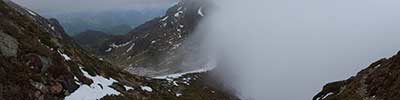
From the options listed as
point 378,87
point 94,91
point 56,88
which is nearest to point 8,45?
point 56,88

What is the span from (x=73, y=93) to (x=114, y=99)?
4.76 meters

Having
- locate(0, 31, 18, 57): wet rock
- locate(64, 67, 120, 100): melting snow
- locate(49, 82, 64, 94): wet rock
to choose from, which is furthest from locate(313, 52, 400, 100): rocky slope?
locate(0, 31, 18, 57): wet rock

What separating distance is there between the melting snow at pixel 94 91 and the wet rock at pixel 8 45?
6.16 m

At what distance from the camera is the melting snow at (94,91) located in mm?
43756

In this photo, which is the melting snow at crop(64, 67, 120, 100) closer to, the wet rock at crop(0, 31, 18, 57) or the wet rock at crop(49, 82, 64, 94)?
the wet rock at crop(49, 82, 64, 94)

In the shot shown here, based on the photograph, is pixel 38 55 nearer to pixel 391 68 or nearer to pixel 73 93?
pixel 73 93

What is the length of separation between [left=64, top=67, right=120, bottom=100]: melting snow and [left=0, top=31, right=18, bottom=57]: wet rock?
20.2 ft

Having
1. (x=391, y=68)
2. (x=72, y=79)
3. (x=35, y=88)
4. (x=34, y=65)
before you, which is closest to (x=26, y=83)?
(x=35, y=88)

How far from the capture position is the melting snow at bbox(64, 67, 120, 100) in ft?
144

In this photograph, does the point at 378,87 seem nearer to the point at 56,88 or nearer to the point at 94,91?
the point at 94,91

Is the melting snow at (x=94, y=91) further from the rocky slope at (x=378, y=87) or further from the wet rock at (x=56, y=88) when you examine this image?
the rocky slope at (x=378, y=87)

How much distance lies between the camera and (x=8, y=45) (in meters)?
44.0

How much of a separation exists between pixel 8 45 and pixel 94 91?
868 centimetres

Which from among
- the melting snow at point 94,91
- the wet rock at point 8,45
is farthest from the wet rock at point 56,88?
the wet rock at point 8,45
